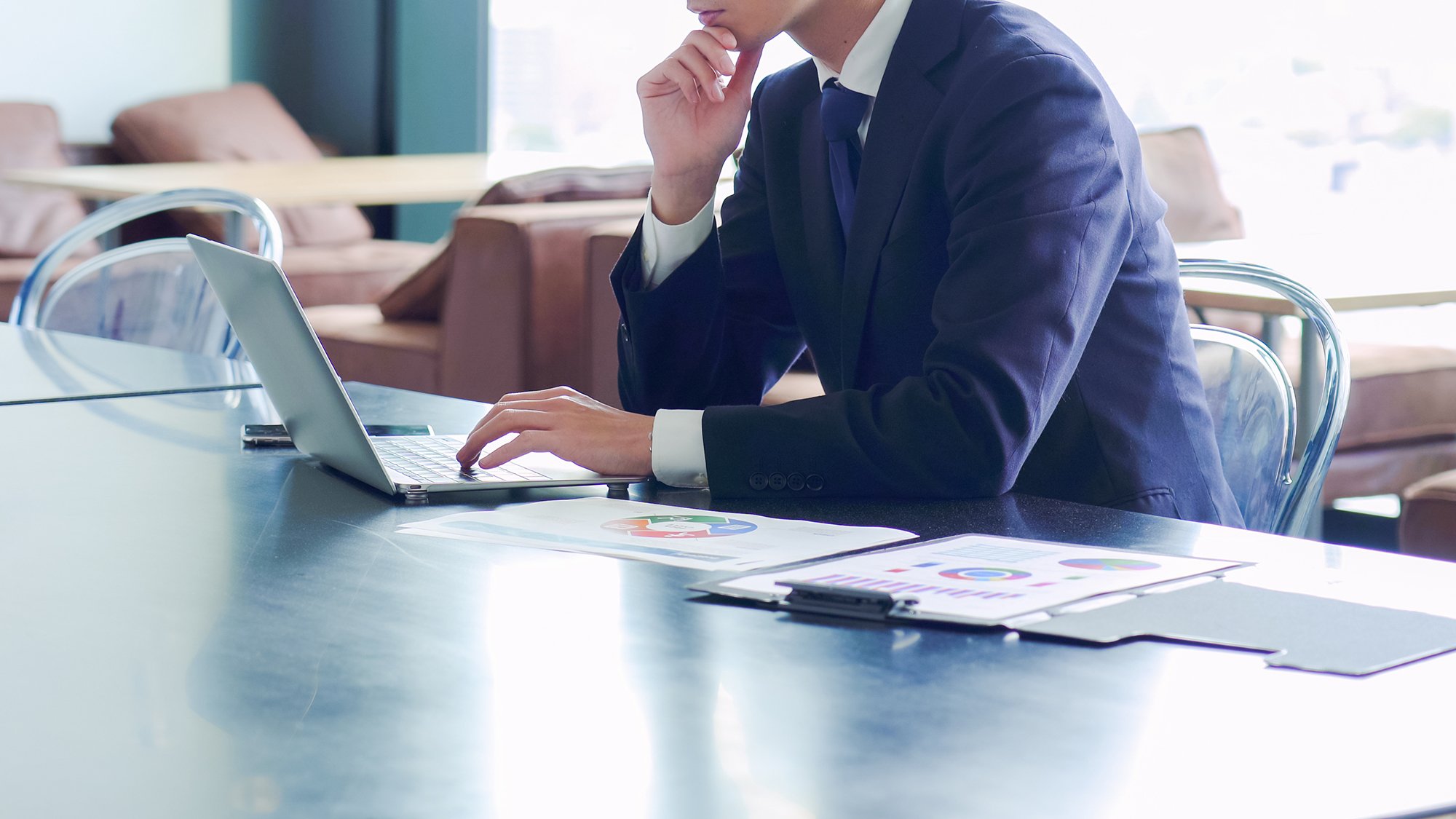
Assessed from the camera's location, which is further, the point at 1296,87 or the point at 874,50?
the point at 1296,87

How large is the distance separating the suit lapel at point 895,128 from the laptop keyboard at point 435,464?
1.17ft

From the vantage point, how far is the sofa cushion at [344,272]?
5.26 m

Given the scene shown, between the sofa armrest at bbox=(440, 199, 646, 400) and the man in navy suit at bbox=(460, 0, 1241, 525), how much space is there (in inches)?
63.8

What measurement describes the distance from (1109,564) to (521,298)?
244 centimetres

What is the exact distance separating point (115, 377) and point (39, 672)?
101 centimetres

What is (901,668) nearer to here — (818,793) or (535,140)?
(818,793)

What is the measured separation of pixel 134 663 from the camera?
0.76 m

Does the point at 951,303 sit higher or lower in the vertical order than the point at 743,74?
lower

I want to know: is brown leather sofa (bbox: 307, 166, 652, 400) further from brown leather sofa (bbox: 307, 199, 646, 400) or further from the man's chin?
the man's chin

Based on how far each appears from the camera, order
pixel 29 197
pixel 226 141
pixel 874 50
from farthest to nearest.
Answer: pixel 226 141 → pixel 29 197 → pixel 874 50

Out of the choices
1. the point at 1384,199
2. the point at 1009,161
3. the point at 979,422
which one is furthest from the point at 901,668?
the point at 1384,199

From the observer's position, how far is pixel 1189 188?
13.9ft

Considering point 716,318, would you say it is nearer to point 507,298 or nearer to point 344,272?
point 507,298

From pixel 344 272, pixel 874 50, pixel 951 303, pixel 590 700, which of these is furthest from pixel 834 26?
pixel 344 272
